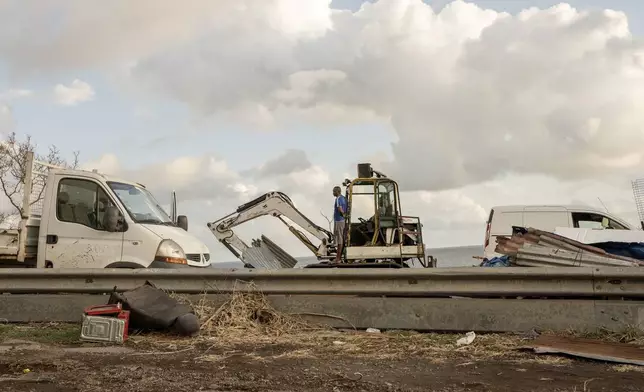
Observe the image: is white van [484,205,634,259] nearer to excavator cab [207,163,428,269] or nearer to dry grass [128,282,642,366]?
excavator cab [207,163,428,269]

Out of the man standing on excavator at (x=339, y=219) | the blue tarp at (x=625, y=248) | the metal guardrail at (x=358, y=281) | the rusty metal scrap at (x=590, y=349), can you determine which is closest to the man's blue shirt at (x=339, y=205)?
the man standing on excavator at (x=339, y=219)

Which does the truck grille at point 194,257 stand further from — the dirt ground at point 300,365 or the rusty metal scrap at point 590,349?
the rusty metal scrap at point 590,349

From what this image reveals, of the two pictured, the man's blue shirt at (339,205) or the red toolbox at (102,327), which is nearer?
the red toolbox at (102,327)

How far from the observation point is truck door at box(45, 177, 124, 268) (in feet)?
27.7

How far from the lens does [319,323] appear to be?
6492 mm

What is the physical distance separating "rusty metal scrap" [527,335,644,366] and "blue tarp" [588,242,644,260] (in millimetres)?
3267

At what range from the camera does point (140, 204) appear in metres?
9.28

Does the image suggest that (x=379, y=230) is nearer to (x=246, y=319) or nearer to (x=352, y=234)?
(x=352, y=234)

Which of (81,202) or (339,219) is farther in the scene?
(339,219)

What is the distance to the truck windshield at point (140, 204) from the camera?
29.1ft

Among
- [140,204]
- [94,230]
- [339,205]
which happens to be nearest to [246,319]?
[94,230]

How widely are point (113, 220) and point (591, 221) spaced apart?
11.4 metres

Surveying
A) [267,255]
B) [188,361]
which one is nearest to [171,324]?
[188,361]

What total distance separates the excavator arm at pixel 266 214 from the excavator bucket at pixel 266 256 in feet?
0.65
